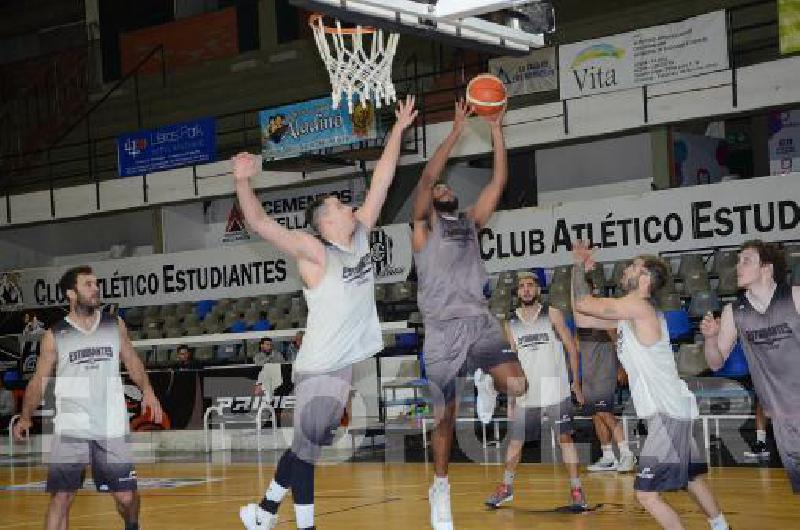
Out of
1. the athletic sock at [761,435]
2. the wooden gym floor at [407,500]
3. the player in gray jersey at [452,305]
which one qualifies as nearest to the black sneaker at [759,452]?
the athletic sock at [761,435]

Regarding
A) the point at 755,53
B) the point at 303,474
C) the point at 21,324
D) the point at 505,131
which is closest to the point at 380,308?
the point at 505,131

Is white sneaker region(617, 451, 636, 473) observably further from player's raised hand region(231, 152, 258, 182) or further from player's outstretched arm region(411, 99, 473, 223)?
player's raised hand region(231, 152, 258, 182)

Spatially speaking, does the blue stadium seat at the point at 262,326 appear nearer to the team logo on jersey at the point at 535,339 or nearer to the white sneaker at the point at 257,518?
the team logo on jersey at the point at 535,339

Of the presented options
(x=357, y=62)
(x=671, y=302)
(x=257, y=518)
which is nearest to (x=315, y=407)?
(x=257, y=518)

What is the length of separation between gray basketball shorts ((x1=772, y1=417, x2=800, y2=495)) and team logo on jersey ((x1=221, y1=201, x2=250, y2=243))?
66.7 feet

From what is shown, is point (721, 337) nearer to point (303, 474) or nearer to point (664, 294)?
point (303, 474)

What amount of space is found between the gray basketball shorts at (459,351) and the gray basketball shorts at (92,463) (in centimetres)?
208

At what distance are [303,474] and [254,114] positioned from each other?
19.5 metres

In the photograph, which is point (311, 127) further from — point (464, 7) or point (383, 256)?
point (464, 7)

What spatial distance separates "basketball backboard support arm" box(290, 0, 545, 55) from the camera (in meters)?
9.02

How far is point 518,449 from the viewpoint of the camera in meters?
9.61

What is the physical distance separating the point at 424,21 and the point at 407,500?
4.26m

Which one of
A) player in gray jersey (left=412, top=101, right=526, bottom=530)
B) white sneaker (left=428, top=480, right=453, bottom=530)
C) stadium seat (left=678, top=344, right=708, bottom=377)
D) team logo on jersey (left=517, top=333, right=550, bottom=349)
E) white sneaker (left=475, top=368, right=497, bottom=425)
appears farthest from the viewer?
stadium seat (left=678, top=344, right=708, bottom=377)

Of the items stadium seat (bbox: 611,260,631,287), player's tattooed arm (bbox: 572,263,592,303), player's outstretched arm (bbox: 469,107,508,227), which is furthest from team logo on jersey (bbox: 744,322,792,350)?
stadium seat (bbox: 611,260,631,287)
